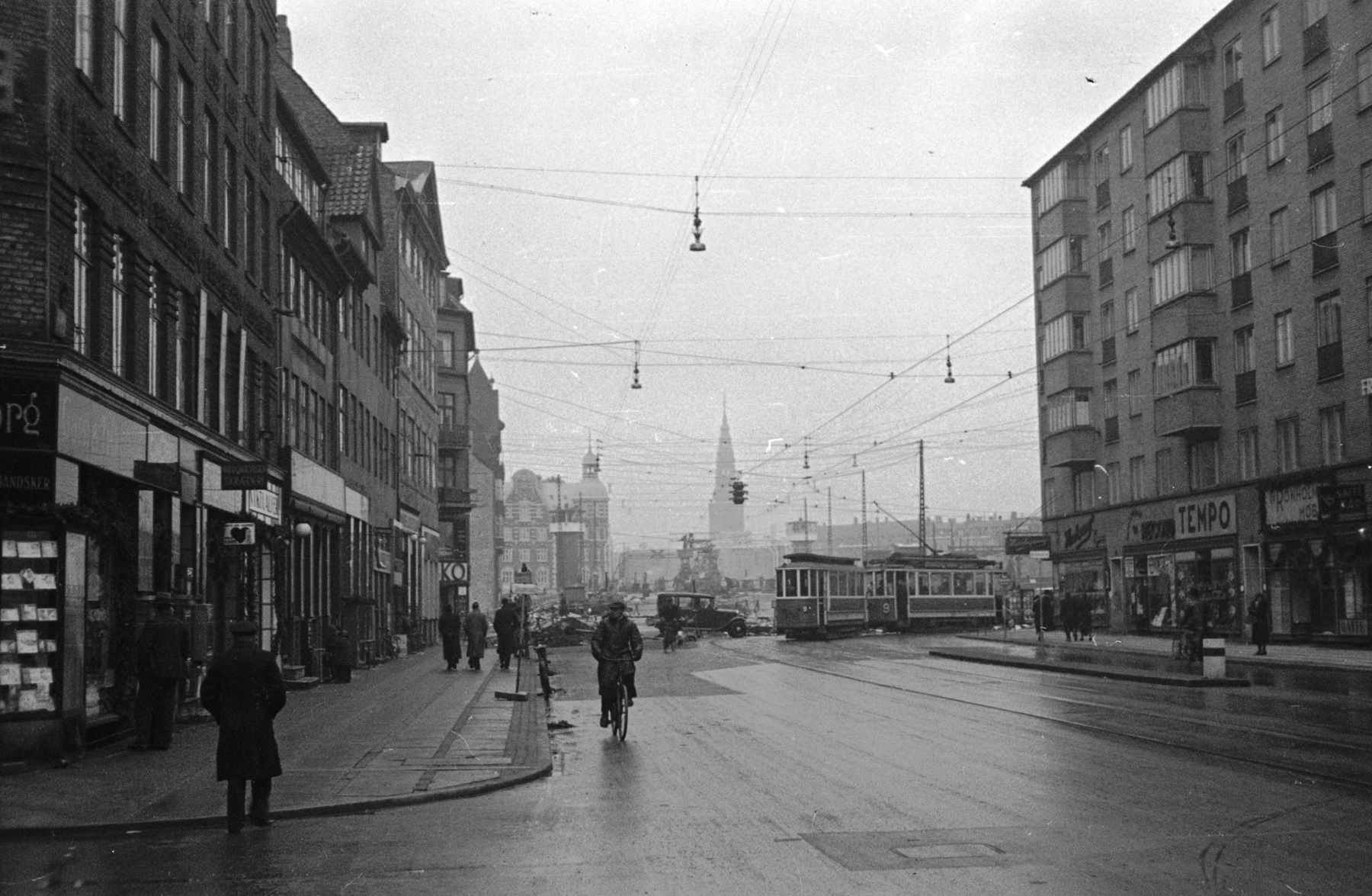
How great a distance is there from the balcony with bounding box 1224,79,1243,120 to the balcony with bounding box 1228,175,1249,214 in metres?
2.01

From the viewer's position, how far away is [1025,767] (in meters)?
14.2

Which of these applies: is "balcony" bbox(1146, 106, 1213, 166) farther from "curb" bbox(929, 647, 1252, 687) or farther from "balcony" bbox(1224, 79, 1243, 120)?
"curb" bbox(929, 647, 1252, 687)

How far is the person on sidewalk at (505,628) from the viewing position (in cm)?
3534

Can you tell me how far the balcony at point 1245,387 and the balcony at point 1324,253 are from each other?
5053mm

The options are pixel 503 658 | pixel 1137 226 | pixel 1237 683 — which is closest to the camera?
pixel 1237 683

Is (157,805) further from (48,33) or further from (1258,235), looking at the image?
(1258,235)

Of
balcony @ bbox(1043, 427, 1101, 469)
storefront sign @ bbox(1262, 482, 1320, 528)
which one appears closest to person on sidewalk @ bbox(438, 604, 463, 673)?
storefront sign @ bbox(1262, 482, 1320, 528)

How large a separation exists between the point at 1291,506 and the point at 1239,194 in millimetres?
10088

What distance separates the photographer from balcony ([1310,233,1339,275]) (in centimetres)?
4059

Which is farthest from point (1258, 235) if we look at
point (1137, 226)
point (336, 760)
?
point (336, 760)

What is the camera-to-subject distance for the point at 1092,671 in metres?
31.1

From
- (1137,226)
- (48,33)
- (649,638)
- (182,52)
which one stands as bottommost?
(649,638)

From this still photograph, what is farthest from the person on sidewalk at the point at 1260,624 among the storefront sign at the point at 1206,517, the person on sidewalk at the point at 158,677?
the person on sidewalk at the point at 158,677

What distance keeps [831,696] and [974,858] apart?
52.4ft
